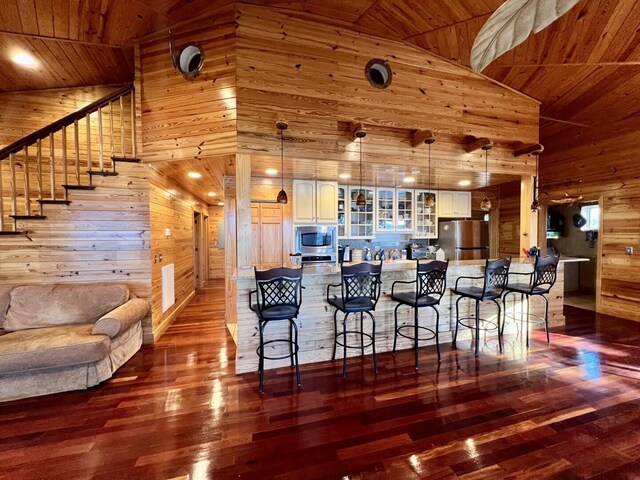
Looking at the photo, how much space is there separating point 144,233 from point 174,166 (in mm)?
921

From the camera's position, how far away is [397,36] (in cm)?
362

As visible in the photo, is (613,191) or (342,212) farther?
(342,212)

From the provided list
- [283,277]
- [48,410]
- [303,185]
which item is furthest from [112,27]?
[48,410]

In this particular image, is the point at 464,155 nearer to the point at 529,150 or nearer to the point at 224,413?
the point at 529,150

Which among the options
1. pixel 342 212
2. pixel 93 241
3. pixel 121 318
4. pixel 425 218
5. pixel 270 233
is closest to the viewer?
pixel 121 318

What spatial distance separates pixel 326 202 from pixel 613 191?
15.9ft

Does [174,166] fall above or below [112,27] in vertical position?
below

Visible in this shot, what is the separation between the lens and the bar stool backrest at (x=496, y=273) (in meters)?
3.29

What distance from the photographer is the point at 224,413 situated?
7.63ft

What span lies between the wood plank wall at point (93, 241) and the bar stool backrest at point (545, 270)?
15.5 ft

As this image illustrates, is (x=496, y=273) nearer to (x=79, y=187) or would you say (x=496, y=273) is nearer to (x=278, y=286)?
(x=278, y=286)

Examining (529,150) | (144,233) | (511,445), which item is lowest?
(511,445)

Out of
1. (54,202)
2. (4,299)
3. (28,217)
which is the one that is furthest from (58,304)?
(54,202)

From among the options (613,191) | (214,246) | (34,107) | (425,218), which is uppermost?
(34,107)
